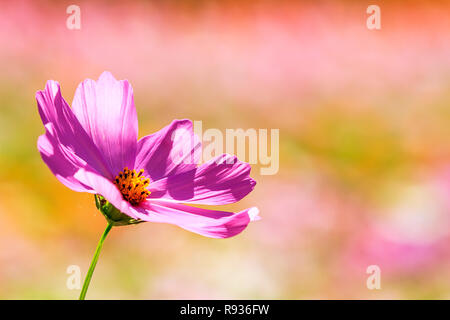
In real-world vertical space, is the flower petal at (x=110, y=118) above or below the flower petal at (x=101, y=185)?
above

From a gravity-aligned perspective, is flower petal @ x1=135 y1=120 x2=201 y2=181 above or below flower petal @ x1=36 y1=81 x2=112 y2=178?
below

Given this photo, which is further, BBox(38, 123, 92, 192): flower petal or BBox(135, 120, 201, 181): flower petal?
BBox(135, 120, 201, 181): flower petal

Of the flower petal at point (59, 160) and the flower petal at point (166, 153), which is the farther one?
the flower petal at point (166, 153)

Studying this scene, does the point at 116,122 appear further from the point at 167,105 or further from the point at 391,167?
the point at 391,167

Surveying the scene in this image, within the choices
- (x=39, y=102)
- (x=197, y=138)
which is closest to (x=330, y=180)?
(x=197, y=138)

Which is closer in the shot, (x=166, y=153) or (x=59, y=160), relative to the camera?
(x=59, y=160)

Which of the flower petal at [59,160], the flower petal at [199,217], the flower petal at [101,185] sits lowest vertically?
the flower petal at [199,217]
